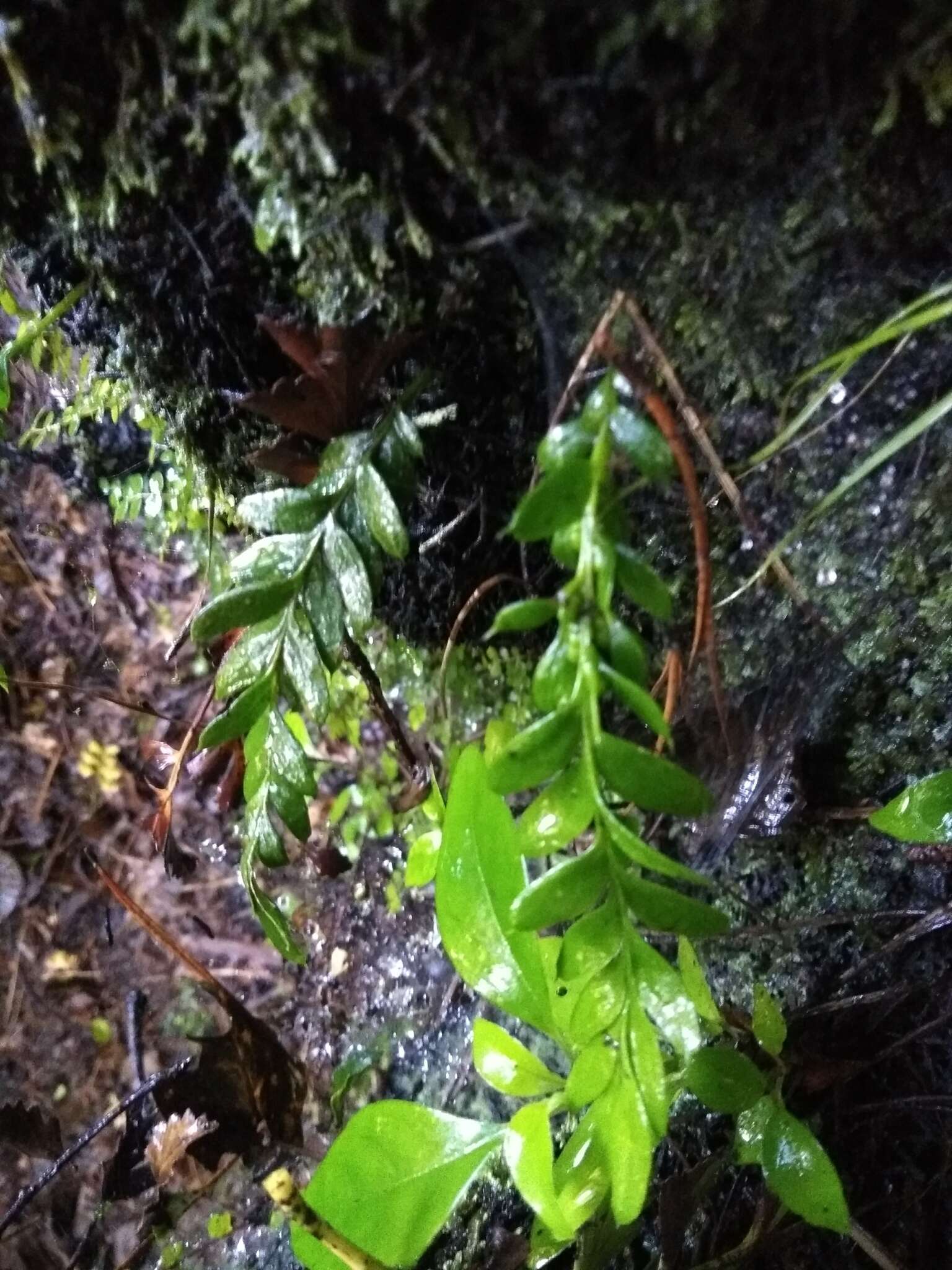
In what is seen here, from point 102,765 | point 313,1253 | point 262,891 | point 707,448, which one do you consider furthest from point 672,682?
point 102,765

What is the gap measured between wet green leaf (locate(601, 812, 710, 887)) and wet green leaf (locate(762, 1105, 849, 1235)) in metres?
0.35

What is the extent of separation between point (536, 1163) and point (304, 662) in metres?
0.48

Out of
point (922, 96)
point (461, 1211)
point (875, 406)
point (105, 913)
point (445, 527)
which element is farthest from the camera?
point (105, 913)

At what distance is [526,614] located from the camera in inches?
20.3

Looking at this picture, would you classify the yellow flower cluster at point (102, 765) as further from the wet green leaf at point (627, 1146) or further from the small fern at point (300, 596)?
the wet green leaf at point (627, 1146)

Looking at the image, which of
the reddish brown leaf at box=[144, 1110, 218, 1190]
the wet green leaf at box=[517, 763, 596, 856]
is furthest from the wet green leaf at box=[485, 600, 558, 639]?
the reddish brown leaf at box=[144, 1110, 218, 1190]

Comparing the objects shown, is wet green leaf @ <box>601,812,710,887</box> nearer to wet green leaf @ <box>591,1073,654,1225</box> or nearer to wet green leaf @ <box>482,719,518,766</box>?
wet green leaf @ <box>591,1073,654,1225</box>

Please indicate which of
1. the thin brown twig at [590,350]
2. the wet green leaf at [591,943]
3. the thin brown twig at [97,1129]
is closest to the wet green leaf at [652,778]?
the wet green leaf at [591,943]

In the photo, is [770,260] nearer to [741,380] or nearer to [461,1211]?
[741,380]

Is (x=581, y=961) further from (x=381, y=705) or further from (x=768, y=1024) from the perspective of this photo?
(x=381, y=705)

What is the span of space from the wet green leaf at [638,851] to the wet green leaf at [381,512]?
25cm

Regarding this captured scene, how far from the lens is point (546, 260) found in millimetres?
601

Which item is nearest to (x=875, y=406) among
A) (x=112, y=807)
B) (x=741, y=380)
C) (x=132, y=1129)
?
(x=741, y=380)

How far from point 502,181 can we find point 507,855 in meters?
0.52
